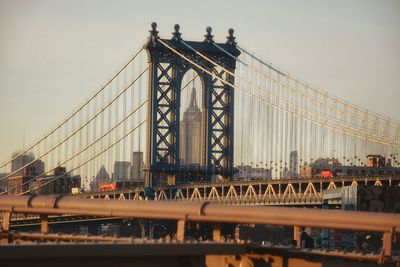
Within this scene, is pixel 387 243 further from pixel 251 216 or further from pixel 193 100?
pixel 193 100

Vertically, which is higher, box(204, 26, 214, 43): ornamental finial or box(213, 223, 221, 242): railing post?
box(204, 26, 214, 43): ornamental finial

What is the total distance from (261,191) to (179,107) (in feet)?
42.9

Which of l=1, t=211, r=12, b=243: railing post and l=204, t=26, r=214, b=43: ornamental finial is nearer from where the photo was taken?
l=1, t=211, r=12, b=243: railing post

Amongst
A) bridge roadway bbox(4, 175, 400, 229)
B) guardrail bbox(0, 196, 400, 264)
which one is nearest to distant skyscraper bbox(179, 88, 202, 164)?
bridge roadway bbox(4, 175, 400, 229)

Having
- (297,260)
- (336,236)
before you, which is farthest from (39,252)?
(336,236)

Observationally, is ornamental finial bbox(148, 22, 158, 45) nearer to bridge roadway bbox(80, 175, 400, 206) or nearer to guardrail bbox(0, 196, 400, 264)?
bridge roadway bbox(80, 175, 400, 206)

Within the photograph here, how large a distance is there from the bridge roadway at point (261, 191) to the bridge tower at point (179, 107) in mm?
3160

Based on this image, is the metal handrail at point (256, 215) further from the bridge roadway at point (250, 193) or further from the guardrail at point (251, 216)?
the bridge roadway at point (250, 193)

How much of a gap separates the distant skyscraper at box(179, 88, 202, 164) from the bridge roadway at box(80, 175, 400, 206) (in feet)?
25.4

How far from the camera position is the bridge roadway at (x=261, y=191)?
8481 cm

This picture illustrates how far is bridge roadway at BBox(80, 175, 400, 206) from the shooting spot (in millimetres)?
84812

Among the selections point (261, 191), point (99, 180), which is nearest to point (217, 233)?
point (261, 191)

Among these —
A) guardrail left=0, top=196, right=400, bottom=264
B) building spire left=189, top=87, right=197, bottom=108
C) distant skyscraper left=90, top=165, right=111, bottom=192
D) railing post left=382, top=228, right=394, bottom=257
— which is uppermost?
building spire left=189, top=87, right=197, bottom=108

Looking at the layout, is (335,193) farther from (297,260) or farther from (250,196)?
(297,260)
